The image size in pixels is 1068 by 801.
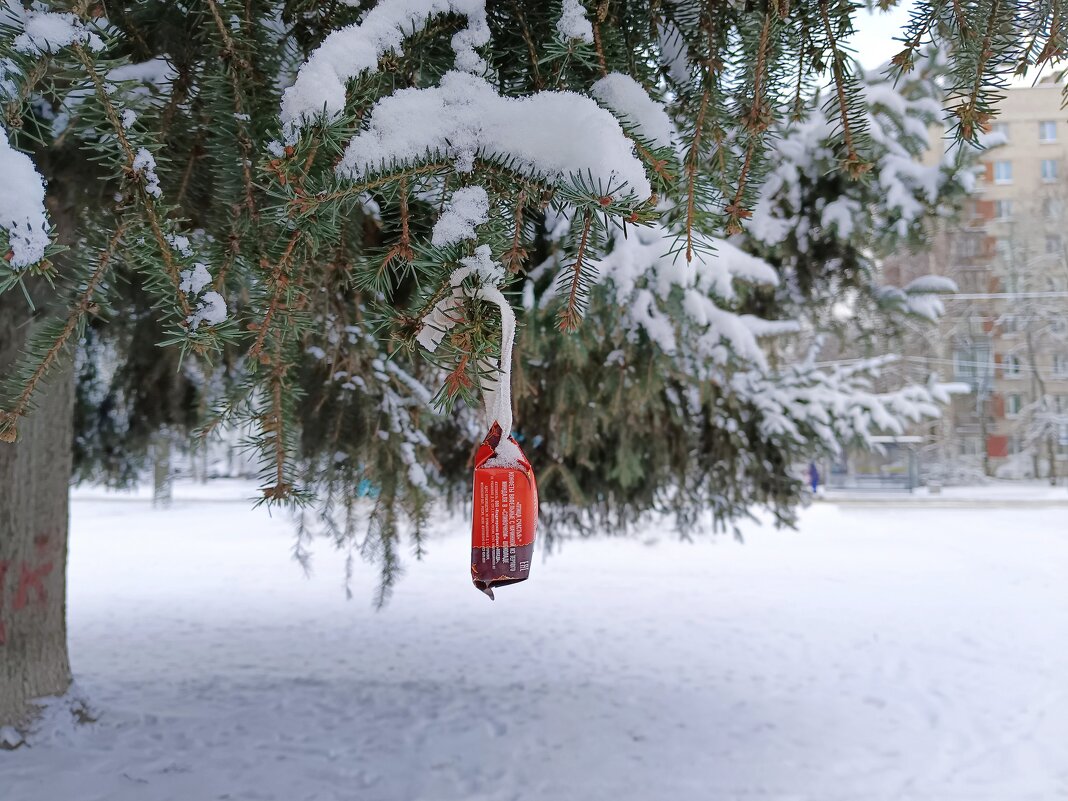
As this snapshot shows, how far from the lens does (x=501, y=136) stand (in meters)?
0.85

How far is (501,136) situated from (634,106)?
0.75 ft

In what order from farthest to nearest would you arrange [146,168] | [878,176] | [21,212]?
1. [878,176]
2. [146,168]
3. [21,212]

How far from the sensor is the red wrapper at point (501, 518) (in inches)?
34.7

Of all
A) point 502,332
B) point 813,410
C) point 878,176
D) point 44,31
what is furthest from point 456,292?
point 878,176

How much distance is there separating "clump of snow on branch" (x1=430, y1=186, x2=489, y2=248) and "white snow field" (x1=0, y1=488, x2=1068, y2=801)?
9.03 ft

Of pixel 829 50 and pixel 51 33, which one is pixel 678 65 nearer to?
pixel 829 50

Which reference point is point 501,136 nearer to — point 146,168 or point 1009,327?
point 146,168

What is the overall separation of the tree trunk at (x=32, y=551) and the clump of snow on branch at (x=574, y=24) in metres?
2.73

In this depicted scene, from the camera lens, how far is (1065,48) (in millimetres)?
1038

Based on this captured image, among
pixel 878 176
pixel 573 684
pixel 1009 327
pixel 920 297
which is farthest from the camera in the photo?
pixel 1009 327

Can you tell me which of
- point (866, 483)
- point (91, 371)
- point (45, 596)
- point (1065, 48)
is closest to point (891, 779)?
point (1065, 48)

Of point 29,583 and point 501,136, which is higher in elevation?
point 501,136

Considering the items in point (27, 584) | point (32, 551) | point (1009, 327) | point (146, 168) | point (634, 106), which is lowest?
point (27, 584)

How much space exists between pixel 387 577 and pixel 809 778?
2.01 metres
